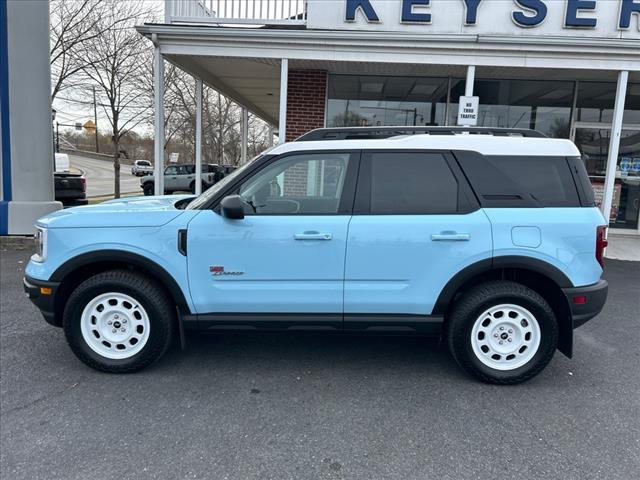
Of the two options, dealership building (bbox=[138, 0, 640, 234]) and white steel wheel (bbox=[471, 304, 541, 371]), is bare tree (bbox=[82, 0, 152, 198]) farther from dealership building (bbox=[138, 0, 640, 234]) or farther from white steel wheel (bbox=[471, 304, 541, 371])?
white steel wheel (bbox=[471, 304, 541, 371])

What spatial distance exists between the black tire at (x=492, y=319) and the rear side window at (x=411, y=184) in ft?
2.21

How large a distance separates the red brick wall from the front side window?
229 inches

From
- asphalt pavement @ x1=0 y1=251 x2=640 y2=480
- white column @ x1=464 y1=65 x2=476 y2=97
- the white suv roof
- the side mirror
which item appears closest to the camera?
asphalt pavement @ x1=0 y1=251 x2=640 y2=480

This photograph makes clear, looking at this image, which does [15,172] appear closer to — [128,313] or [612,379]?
[128,313]

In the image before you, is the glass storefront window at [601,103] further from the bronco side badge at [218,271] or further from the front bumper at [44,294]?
the front bumper at [44,294]

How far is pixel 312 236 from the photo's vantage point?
334 cm

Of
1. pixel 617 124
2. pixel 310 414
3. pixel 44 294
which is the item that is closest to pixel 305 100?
pixel 617 124

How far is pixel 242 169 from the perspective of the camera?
354cm

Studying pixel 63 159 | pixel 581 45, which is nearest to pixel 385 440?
pixel 581 45

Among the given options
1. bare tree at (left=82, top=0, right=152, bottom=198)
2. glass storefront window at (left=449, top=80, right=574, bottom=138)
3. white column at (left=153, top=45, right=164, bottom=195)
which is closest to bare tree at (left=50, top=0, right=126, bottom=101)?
bare tree at (left=82, top=0, right=152, bottom=198)

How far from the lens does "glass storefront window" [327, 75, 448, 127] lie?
9422 mm

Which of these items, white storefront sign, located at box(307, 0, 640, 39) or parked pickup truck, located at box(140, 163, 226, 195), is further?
parked pickup truck, located at box(140, 163, 226, 195)

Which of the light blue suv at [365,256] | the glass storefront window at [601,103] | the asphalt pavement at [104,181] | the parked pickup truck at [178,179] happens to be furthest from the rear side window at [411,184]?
the asphalt pavement at [104,181]

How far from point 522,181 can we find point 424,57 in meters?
4.68
